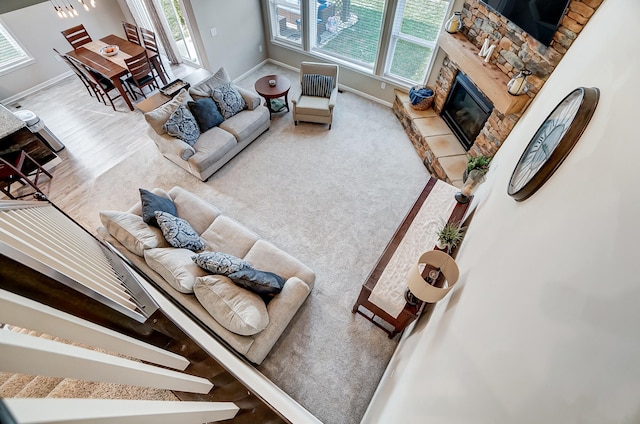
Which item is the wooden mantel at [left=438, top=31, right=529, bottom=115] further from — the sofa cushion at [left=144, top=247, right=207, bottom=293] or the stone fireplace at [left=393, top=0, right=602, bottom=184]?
the sofa cushion at [left=144, top=247, right=207, bottom=293]

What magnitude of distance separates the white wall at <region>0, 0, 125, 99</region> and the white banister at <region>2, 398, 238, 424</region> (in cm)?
709

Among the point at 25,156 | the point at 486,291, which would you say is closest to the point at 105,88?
the point at 25,156

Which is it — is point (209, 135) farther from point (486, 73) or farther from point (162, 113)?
point (486, 73)

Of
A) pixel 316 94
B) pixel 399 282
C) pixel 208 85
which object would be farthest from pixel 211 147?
pixel 399 282

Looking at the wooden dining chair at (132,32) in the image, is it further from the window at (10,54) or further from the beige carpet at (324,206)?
the beige carpet at (324,206)

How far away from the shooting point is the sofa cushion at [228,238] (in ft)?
9.41

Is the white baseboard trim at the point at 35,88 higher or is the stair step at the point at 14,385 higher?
the stair step at the point at 14,385

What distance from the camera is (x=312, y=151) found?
4293 millimetres

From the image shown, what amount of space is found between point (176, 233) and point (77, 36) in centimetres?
519

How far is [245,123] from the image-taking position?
13.4ft

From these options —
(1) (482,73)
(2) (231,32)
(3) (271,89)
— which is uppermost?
(1) (482,73)

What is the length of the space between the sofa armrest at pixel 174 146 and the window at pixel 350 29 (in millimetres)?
3192

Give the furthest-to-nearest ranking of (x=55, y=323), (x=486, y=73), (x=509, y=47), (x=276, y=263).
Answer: (x=486, y=73) → (x=509, y=47) → (x=276, y=263) → (x=55, y=323)

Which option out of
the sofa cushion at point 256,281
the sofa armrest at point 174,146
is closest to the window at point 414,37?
the sofa armrest at point 174,146
